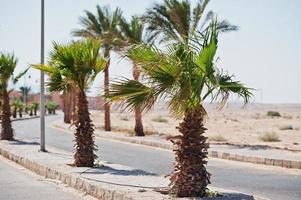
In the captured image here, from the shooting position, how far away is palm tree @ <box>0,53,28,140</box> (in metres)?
25.0

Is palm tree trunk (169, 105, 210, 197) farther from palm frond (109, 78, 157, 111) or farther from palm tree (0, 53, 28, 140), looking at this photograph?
palm tree (0, 53, 28, 140)

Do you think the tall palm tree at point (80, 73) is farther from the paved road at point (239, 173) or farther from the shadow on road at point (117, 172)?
the paved road at point (239, 173)

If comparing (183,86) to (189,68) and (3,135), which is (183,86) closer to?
(189,68)

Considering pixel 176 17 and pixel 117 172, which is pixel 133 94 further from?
pixel 176 17

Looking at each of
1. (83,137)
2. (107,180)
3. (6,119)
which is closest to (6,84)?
(6,119)

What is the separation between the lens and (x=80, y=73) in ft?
46.0

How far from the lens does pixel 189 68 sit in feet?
28.6

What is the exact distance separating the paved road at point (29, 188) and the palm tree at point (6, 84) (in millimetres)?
11031

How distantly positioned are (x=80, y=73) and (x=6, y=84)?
501 inches

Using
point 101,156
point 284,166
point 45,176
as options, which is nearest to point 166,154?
point 101,156

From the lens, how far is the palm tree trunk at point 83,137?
46.8 ft

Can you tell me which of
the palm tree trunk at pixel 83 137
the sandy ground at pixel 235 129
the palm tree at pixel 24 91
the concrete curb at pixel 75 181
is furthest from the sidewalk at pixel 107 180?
the palm tree at pixel 24 91

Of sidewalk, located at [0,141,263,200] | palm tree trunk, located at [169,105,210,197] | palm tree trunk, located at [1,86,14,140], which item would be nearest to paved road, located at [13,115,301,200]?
sidewalk, located at [0,141,263,200]

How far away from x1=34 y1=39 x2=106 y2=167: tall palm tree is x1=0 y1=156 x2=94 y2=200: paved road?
1.42 metres
